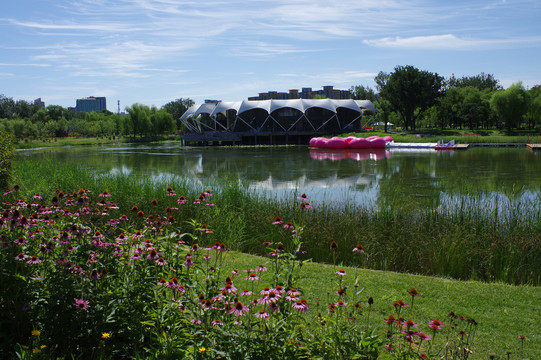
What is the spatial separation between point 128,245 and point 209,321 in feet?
2.90

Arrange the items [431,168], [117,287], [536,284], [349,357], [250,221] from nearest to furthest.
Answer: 1. [349,357]
2. [117,287]
3. [536,284]
4. [250,221]
5. [431,168]

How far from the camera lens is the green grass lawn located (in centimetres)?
354

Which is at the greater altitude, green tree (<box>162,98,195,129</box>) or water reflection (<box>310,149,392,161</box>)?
green tree (<box>162,98,195,129</box>)

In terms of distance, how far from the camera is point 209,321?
2.60 metres

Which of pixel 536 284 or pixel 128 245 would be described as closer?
pixel 128 245

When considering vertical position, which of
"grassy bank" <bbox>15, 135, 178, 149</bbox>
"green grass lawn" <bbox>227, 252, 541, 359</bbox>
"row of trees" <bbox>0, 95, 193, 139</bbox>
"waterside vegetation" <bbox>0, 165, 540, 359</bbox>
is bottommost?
"green grass lawn" <bbox>227, 252, 541, 359</bbox>

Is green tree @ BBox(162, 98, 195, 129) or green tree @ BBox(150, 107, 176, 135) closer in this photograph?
green tree @ BBox(150, 107, 176, 135)

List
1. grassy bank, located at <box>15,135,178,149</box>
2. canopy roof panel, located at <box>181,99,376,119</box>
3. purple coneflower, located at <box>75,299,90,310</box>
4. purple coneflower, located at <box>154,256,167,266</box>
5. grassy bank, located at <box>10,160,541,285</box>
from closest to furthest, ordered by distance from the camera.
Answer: purple coneflower, located at <box>75,299,90,310</box> → purple coneflower, located at <box>154,256,167,266</box> → grassy bank, located at <box>10,160,541,285</box> → grassy bank, located at <box>15,135,178,149</box> → canopy roof panel, located at <box>181,99,376,119</box>

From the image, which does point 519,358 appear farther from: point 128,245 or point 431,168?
point 431,168

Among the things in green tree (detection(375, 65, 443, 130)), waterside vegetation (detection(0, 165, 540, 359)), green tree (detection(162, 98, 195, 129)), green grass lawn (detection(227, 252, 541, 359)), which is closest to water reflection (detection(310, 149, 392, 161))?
green tree (detection(375, 65, 443, 130))

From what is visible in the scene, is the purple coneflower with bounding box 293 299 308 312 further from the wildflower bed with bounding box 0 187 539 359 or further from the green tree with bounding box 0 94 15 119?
the green tree with bounding box 0 94 15 119

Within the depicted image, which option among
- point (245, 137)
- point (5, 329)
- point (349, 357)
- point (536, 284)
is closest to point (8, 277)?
point (5, 329)

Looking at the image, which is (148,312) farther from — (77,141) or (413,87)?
(77,141)

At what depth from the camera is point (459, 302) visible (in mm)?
4332
